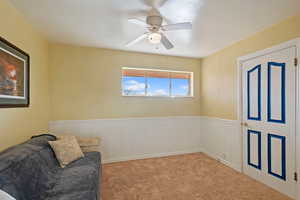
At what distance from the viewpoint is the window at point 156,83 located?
3621mm

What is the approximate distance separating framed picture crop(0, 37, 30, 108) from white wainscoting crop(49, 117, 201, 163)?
118 cm

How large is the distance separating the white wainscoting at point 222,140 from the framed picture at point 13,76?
11.6 feet

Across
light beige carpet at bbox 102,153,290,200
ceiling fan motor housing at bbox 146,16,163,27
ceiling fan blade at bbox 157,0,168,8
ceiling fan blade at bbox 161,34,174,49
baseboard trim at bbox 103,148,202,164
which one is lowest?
light beige carpet at bbox 102,153,290,200

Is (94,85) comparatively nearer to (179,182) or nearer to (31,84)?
(31,84)

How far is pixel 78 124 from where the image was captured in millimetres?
3199

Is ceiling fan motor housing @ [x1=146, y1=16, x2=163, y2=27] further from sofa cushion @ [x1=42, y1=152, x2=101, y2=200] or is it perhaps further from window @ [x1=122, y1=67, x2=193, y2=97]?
sofa cushion @ [x1=42, y1=152, x2=101, y2=200]

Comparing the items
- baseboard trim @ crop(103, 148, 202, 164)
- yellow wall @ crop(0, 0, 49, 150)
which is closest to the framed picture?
yellow wall @ crop(0, 0, 49, 150)

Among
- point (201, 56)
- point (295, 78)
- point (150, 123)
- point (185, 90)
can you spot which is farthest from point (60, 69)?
point (295, 78)

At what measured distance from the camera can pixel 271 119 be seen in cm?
237

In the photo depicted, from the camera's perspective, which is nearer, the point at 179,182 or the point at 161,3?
the point at 161,3

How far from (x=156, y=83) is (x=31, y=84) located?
8.06 ft

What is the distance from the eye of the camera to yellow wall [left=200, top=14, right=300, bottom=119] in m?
2.21

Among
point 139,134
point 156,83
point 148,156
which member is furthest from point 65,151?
point 156,83

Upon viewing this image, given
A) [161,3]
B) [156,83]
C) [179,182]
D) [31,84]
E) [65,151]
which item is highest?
[161,3]
